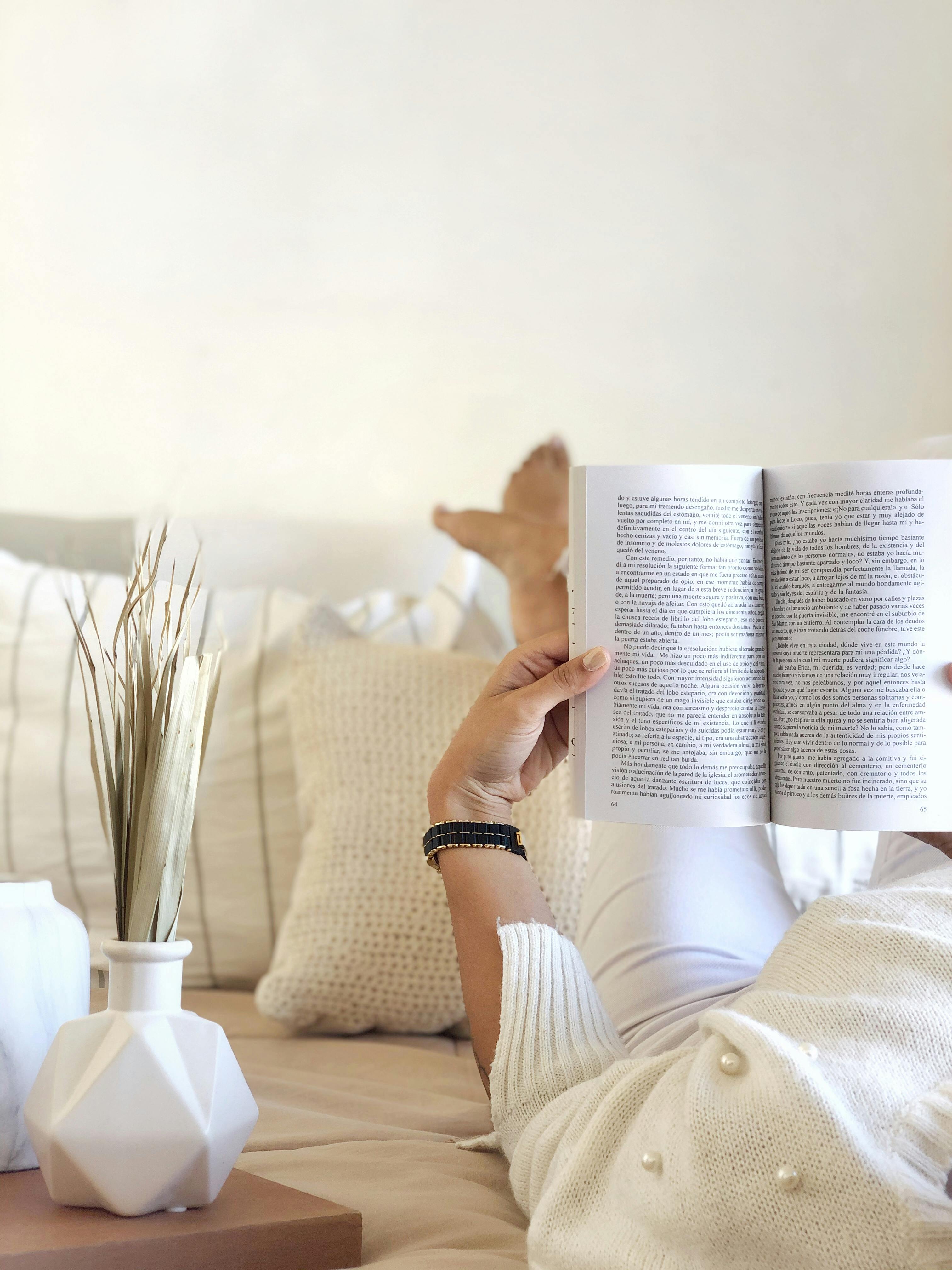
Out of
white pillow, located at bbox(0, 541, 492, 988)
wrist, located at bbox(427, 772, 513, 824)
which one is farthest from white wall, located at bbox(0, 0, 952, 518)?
wrist, located at bbox(427, 772, 513, 824)

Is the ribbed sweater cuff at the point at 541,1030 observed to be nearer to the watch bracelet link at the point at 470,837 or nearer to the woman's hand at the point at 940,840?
the watch bracelet link at the point at 470,837

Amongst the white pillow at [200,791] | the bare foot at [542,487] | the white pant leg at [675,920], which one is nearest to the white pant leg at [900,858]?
the white pant leg at [675,920]

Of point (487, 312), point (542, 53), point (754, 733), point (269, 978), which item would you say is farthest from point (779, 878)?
point (542, 53)

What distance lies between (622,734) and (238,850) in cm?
73

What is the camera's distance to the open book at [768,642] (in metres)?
0.65

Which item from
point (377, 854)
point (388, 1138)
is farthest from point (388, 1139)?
point (377, 854)

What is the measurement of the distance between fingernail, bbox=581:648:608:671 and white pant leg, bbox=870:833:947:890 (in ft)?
1.06

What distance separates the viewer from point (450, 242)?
1.72 meters

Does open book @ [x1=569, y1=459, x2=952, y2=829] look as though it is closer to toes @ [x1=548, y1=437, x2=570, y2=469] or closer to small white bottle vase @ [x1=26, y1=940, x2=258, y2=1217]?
small white bottle vase @ [x1=26, y1=940, x2=258, y2=1217]

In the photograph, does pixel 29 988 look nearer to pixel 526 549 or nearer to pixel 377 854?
pixel 377 854

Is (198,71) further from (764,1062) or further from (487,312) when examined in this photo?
(764,1062)

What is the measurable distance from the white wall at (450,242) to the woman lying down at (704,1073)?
98 cm

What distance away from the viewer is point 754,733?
67cm

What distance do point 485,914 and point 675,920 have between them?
21 centimetres
